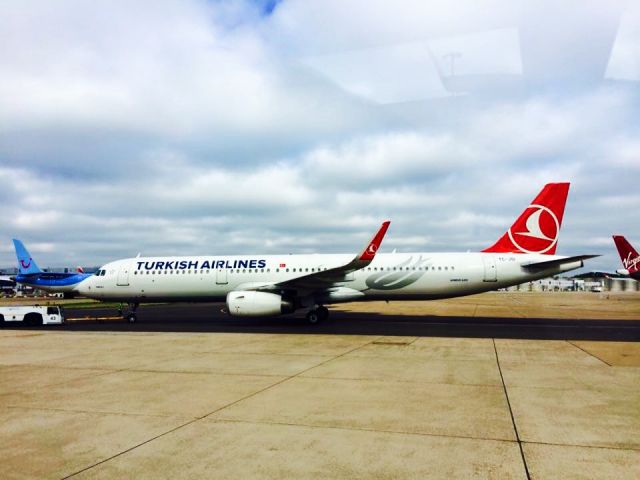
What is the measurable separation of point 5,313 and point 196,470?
2009cm

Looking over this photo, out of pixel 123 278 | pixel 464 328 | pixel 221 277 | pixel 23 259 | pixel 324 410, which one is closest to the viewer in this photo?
pixel 324 410

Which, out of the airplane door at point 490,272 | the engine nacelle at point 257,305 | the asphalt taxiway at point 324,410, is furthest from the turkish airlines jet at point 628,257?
the engine nacelle at point 257,305

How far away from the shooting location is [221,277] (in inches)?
874

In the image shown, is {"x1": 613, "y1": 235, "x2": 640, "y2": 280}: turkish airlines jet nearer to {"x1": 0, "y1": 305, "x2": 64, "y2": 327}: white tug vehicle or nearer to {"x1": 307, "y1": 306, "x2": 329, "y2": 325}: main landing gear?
{"x1": 307, "y1": 306, "x2": 329, "y2": 325}: main landing gear

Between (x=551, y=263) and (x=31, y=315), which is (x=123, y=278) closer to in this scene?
(x=31, y=315)

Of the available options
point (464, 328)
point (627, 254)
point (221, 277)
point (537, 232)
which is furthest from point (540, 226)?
point (627, 254)

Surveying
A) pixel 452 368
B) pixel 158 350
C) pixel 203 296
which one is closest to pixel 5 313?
pixel 203 296

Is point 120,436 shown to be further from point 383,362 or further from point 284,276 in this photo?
point 284,276

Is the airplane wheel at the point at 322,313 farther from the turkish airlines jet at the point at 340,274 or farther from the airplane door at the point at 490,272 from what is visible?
the airplane door at the point at 490,272

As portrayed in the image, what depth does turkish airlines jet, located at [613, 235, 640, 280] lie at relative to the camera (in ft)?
108

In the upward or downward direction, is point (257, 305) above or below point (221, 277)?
below

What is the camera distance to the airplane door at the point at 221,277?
2216cm

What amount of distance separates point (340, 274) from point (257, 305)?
3.61m

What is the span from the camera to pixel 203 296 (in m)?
22.6
